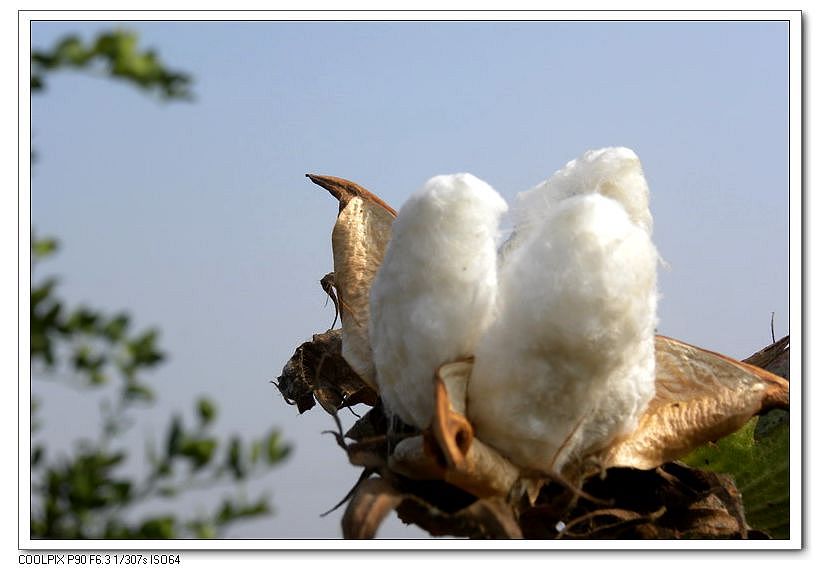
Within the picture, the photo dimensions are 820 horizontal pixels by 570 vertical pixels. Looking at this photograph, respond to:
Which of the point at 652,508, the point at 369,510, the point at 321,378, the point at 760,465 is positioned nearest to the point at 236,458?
the point at 369,510

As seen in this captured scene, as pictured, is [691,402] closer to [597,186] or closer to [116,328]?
[597,186]

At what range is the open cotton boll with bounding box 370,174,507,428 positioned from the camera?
1202 mm

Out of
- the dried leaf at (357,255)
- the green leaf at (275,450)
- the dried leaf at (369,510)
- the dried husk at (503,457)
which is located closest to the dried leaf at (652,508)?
the dried husk at (503,457)

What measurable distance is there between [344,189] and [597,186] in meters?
0.48

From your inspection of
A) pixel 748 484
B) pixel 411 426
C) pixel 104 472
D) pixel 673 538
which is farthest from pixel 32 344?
pixel 748 484

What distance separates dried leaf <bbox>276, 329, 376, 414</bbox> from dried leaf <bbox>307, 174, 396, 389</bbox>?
0.11m

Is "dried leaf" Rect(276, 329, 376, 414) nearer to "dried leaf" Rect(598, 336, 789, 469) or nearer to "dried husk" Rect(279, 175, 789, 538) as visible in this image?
"dried husk" Rect(279, 175, 789, 538)

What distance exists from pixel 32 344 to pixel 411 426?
29.0 inches

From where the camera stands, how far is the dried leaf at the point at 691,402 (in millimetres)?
1357

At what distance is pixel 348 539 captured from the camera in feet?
3.98

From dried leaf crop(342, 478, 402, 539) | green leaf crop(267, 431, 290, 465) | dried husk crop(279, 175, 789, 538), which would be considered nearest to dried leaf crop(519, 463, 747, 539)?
dried husk crop(279, 175, 789, 538)

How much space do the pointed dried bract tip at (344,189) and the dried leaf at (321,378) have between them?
24 cm

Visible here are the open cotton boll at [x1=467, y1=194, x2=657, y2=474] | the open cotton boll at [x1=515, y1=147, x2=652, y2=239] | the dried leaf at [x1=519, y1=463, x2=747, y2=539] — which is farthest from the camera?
the open cotton boll at [x1=515, y1=147, x2=652, y2=239]

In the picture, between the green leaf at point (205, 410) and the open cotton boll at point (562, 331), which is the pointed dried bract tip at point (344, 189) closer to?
the open cotton boll at point (562, 331)
